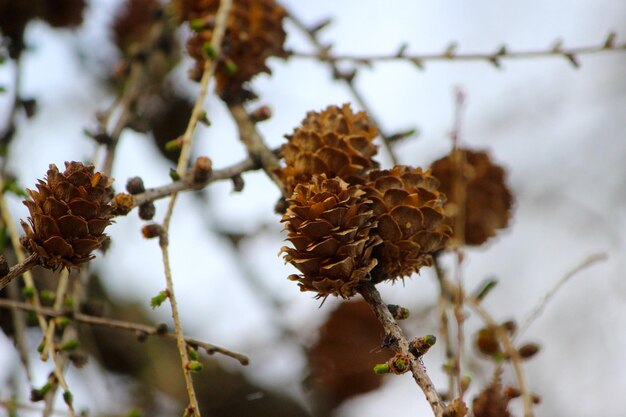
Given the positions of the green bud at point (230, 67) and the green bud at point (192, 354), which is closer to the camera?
the green bud at point (192, 354)

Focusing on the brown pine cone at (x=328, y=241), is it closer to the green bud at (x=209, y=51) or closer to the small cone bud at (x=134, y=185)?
the small cone bud at (x=134, y=185)

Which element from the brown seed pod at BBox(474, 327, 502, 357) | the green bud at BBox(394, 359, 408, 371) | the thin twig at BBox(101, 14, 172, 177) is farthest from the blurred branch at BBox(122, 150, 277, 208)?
the brown seed pod at BBox(474, 327, 502, 357)

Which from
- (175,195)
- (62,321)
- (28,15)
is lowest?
(62,321)

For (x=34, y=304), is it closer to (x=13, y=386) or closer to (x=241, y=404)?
(x=13, y=386)

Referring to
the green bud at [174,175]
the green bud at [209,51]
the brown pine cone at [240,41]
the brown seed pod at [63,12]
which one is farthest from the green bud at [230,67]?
the brown seed pod at [63,12]

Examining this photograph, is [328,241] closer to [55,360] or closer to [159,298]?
[159,298]

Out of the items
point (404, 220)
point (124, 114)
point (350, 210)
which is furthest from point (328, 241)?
point (124, 114)

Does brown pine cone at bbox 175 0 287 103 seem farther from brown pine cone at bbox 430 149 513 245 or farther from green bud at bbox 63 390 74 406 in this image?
green bud at bbox 63 390 74 406

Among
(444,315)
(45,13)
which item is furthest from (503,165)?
(45,13)
